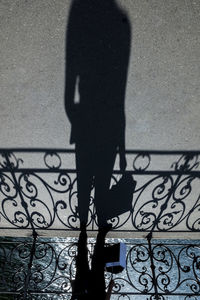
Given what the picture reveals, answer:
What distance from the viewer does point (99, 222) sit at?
4055 mm

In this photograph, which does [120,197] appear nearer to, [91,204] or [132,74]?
[91,204]

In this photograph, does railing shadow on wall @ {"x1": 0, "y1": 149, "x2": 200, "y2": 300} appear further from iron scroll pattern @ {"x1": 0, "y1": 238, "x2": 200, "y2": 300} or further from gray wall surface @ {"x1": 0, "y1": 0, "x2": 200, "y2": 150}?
gray wall surface @ {"x1": 0, "y1": 0, "x2": 200, "y2": 150}

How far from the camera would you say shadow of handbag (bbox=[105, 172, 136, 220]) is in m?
3.58

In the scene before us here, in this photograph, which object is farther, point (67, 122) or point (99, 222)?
point (99, 222)

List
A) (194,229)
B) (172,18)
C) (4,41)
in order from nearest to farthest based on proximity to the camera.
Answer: (172,18) < (4,41) < (194,229)

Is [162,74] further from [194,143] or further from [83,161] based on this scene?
[83,161]

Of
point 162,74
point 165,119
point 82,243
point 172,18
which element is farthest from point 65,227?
point 172,18

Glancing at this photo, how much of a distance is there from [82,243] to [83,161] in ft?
4.72

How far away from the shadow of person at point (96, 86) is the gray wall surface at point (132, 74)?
3.7 inches

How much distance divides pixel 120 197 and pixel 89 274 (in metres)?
1.27

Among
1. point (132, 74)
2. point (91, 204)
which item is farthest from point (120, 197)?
point (132, 74)

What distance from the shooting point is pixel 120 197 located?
3760mm

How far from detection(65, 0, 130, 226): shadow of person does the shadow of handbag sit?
15cm

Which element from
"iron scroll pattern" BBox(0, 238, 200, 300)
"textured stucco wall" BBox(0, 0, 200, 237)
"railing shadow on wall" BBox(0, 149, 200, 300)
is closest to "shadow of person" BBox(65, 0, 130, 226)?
"textured stucco wall" BBox(0, 0, 200, 237)
